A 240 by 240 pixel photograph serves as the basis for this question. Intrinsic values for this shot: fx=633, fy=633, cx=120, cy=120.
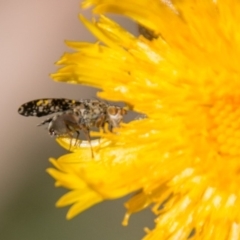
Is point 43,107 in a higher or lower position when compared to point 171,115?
higher

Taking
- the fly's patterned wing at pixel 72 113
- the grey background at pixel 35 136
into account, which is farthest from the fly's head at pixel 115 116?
the grey background at pixel 35 136

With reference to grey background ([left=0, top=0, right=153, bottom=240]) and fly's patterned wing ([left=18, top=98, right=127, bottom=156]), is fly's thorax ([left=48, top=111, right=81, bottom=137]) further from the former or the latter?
grey background ([left=0, top=0, right=153, bottom=240])

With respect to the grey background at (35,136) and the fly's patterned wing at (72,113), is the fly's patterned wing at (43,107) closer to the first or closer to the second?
the fly's patterned wing at (72,113)

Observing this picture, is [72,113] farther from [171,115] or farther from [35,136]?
[35,136]

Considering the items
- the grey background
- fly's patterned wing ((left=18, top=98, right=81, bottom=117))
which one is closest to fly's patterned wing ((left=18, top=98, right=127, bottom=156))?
fly's patterned wing ((left=18, top=98, right=81, bottom=117))

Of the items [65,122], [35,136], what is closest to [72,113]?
[65,122]

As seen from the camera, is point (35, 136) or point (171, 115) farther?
point (35, 136)

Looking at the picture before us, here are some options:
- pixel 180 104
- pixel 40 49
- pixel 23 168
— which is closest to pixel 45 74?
pixel 40 49
